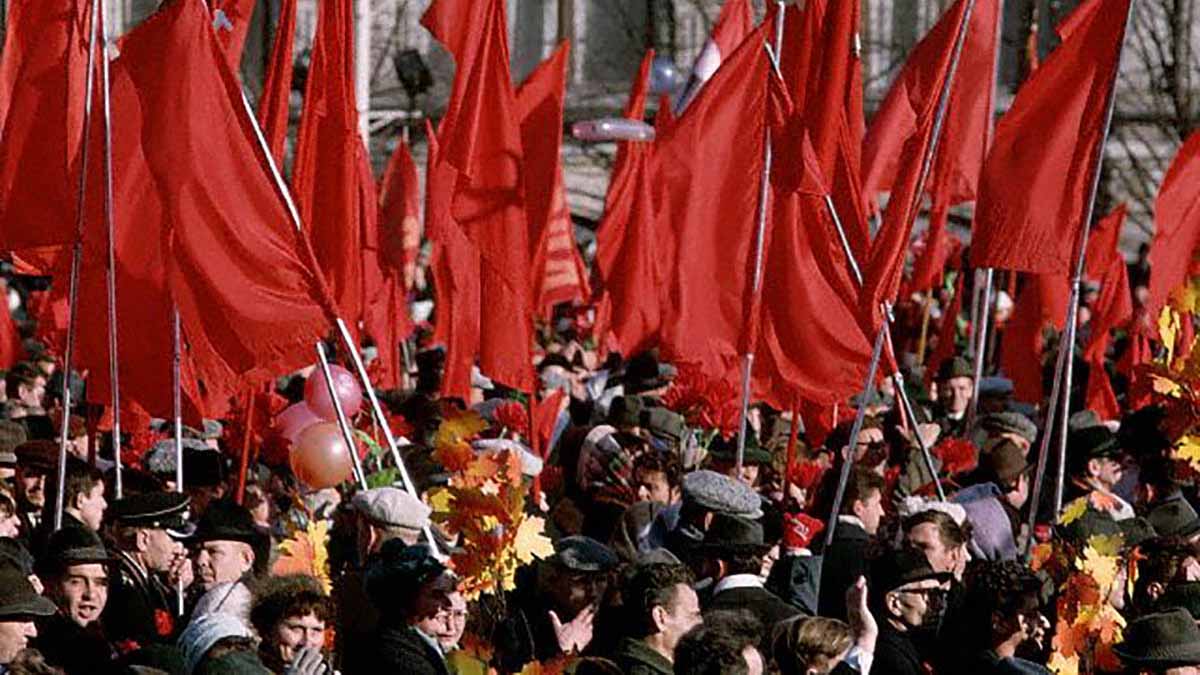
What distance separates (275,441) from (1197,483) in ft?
12.8

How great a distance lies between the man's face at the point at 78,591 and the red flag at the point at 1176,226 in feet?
23.3

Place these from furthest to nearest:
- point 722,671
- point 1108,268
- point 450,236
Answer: point 1108,268, point 450,236, point 722,671

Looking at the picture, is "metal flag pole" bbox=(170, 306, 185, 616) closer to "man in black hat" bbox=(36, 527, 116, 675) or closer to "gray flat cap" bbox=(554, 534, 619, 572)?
"man in black hat" bbox=(36, 527, 116, 675)

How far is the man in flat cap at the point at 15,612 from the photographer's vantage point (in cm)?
803

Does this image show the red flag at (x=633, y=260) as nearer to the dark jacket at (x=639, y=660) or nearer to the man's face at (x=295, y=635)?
the dark jacket at (x=639, y=660)

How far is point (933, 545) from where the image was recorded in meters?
10.0

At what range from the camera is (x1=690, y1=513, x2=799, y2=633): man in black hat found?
966 centimetres

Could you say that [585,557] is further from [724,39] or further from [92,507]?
[724,39]

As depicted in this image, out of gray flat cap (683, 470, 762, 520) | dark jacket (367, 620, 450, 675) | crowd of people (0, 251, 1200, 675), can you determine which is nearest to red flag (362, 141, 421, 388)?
crowd of people (0, 251, 1200, 675)

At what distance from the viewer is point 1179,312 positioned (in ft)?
41.6

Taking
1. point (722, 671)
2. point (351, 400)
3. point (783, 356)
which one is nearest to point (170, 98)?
point (351, 400)

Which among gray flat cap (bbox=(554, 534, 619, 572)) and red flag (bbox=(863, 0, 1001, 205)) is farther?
red flag (bbox=(863, 0, 1001, 205))

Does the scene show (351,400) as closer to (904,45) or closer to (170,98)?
(170,98)

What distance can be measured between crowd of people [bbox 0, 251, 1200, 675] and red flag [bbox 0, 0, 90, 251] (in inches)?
33.3
